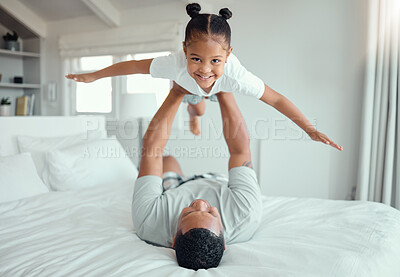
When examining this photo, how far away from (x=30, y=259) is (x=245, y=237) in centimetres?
89

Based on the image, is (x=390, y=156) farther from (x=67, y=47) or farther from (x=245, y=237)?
(x=67, y=47)

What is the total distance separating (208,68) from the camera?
1.25m

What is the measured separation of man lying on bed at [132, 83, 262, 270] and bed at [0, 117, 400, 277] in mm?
69

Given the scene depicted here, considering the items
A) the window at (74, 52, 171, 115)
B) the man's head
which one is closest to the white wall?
the window at (74, 52, 171, 115)

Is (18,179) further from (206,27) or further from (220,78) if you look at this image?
(206,27)

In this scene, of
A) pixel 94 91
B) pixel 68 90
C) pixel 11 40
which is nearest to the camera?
pixel 94 91

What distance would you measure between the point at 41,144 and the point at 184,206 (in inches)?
57.7

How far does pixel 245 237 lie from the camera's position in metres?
1.58

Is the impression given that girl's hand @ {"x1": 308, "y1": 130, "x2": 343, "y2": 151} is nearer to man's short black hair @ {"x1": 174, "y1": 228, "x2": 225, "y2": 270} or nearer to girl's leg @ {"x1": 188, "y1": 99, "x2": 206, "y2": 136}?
man's short black hair @ {"x1": 174, "y1": 228, "x2": 225, "y2": 270}

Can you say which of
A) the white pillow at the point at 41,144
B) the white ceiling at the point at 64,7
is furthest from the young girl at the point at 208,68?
the white ceiling at the point at 64,7

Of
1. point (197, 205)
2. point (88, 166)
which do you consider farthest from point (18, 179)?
point (197, 205)

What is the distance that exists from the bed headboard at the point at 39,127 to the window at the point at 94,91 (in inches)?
51.2

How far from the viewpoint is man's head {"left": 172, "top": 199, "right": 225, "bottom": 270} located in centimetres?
127

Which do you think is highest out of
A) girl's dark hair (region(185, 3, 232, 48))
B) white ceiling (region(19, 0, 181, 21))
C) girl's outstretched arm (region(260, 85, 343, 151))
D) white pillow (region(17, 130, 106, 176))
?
white ceiling (region(19, 0, 181, 21))
